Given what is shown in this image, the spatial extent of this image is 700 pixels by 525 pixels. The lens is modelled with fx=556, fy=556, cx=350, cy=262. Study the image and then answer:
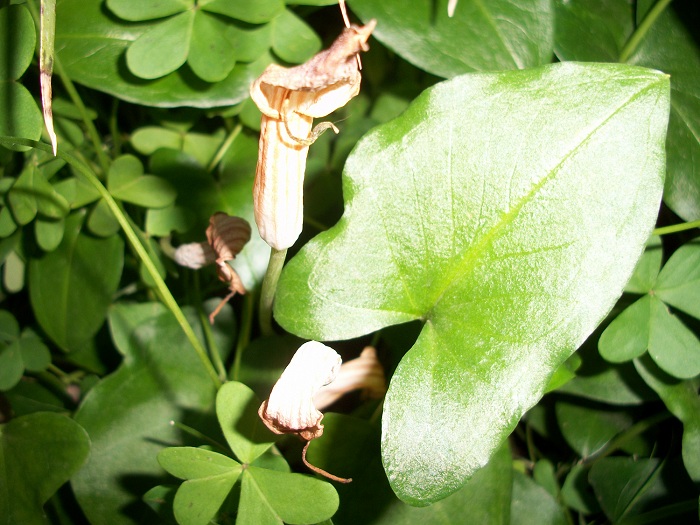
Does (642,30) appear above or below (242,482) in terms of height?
above

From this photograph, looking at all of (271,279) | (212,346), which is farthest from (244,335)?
(271,279)

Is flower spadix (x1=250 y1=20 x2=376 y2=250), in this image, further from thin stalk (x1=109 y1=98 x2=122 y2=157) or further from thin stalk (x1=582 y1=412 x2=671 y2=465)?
thin stalk (x1=582 y1=412 x2=671 y2=465)

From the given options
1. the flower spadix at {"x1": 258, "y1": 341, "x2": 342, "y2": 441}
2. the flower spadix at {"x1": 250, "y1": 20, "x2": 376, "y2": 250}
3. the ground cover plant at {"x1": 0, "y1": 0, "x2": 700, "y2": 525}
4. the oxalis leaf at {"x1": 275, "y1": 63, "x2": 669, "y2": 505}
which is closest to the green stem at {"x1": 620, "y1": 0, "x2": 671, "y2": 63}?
the ground cover plant at {"x1": 0, "y1": 0, "x2": 700, "y2": 525}

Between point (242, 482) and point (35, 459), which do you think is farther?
point (35, 459)

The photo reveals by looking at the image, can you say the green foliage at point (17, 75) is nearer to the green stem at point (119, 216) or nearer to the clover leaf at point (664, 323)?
the green stem at point (119, 216)

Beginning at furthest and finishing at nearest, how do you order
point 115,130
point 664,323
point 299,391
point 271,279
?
point 115,130 < point 664,323 < point 271,279 < point 299,391

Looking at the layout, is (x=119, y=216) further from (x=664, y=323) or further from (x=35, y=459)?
(x=664, y=323)

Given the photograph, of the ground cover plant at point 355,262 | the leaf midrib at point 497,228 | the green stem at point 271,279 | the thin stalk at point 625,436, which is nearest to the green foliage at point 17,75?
the ground cover plant at point 355,262

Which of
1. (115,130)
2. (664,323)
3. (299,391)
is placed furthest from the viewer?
(115,130)
